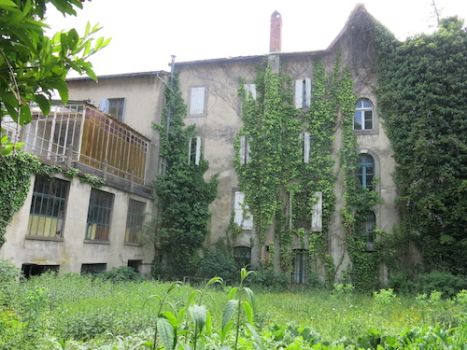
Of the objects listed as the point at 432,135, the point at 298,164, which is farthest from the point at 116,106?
the point at 432,135

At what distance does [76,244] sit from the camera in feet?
51.2

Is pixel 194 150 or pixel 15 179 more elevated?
pixel 194 150

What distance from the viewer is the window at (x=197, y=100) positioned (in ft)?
71.8

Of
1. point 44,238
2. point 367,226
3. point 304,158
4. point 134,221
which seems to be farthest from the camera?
point 304,158

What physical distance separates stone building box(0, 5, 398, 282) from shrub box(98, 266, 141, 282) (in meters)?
0.96

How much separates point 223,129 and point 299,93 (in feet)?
14.4

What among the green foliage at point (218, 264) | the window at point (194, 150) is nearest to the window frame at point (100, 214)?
the green foliage at point (218, 264)

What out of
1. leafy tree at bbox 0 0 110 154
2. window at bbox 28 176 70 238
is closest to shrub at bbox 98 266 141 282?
window at bbox 28 176 70 238

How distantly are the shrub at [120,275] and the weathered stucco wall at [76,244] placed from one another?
94cm

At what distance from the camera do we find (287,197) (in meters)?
19.5

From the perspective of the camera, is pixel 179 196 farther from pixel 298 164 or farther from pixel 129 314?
pixel 129 314

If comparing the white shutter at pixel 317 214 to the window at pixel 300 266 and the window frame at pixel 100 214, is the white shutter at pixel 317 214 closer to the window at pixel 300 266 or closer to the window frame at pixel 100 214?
the window at pixel 300 266

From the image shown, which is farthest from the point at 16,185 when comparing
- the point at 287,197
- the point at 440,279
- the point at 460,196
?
the point at 460,196

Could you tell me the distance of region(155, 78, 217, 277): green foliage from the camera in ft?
64.6
